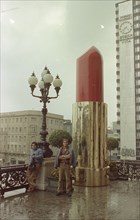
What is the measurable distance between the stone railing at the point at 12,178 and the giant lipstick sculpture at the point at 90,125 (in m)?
2.24

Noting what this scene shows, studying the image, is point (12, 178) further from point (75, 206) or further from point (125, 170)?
point (125, 170)

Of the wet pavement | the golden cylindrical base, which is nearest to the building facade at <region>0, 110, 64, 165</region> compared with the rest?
the golden cylindrical base

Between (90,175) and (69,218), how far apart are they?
4229mm

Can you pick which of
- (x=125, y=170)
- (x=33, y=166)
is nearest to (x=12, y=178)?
(x=33, y=166)

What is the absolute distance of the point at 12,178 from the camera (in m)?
8.43

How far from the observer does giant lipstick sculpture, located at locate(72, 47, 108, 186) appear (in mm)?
10031

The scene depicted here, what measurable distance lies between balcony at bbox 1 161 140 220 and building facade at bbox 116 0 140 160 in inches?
2636

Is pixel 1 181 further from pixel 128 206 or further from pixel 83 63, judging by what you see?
pixel 83 63

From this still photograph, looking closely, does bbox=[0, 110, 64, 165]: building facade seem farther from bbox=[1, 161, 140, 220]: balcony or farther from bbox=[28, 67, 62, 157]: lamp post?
bbox=[1, 161, 140, 220]: balcony

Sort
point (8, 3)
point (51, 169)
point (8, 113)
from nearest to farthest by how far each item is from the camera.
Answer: point (51, 169) → point (8, 3) → point (8, 113)

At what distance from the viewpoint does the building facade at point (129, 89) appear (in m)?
75.2

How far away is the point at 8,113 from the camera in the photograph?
1763 inches

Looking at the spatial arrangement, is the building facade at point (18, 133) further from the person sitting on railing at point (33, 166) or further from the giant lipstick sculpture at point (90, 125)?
the person sitting on railing at point (33, 166)

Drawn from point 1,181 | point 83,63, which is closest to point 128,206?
point 1,181
